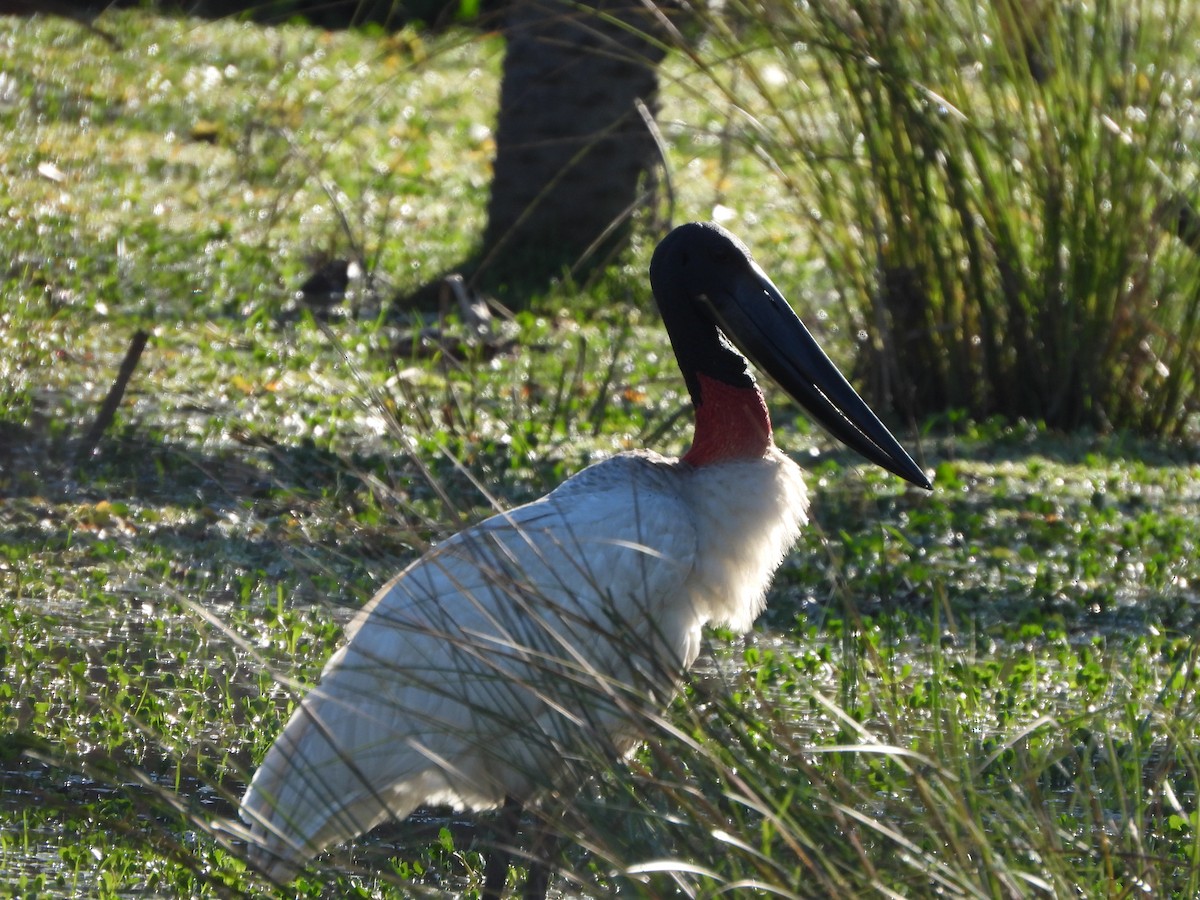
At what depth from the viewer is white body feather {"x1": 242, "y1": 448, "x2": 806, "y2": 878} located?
2.96m

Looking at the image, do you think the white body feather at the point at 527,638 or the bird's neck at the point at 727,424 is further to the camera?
the bird's neck at the point at 727,424

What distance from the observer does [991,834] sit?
A: 113 inches

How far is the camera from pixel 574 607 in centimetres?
366

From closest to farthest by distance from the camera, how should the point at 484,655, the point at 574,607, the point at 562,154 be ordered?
the point at 484,655, the point at 574,607, the point at 562,154

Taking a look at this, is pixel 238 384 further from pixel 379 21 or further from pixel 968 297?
pixel 379 21

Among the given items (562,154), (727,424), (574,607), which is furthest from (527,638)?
(562,154)

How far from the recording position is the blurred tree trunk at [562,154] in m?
8.96

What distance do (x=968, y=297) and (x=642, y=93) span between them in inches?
99.6

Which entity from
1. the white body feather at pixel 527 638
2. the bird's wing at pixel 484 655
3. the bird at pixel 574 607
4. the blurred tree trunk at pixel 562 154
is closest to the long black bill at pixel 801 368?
the bird at pixel 574 607

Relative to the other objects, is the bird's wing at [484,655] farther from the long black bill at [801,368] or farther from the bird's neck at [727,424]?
the long black bill at [801,368]

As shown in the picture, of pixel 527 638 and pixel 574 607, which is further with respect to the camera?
pixel 574 607

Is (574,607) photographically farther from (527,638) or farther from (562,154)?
(562,154)

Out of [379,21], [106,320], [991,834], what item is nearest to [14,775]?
[991,834]

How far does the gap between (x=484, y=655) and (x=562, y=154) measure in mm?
6446
